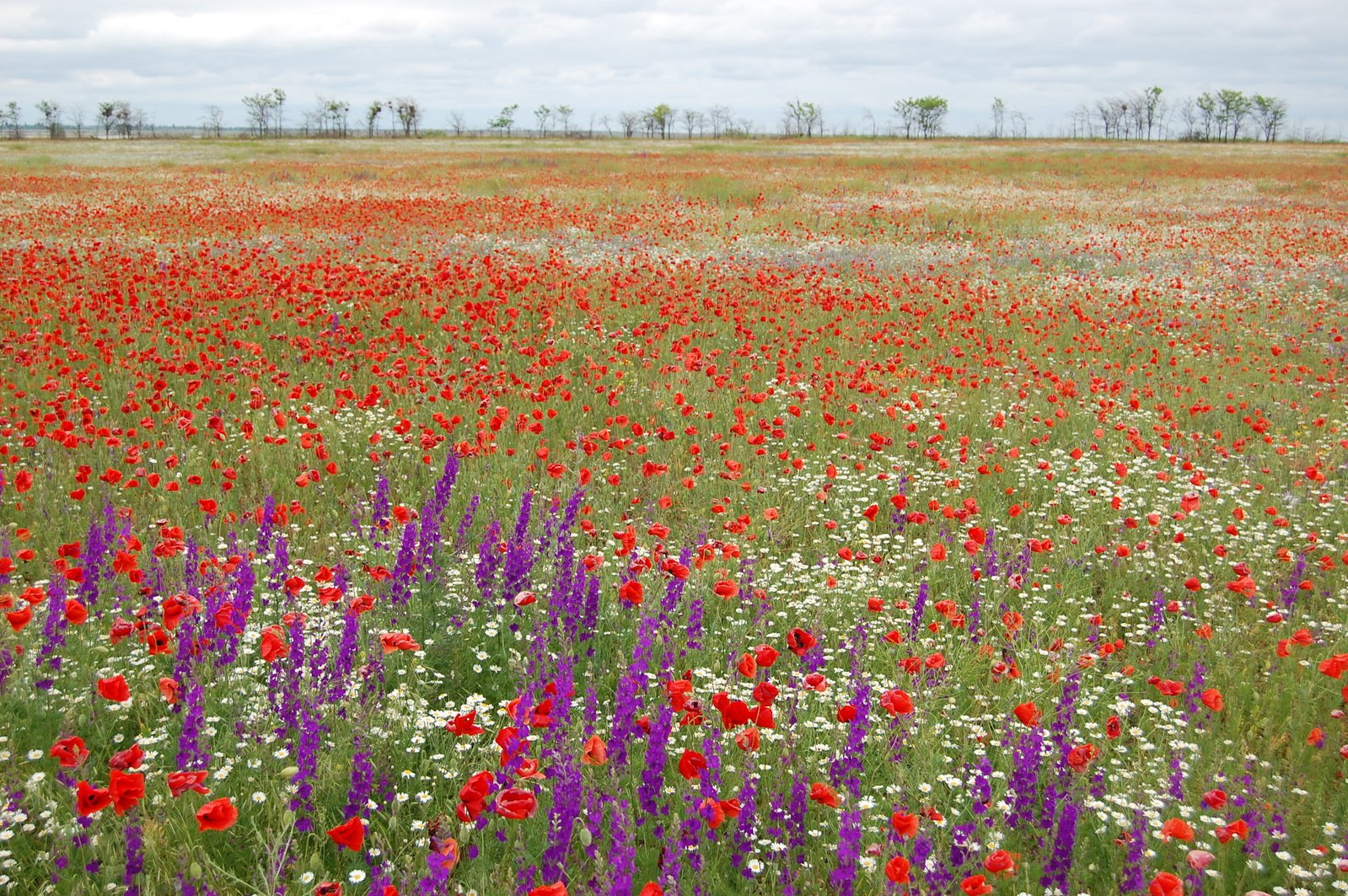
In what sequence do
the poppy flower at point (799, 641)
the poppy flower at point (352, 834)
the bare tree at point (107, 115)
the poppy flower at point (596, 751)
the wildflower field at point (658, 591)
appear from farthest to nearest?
the bare tree at point (107, 115) < the wildflower field at point (658, 591) < the poppy flower at point (799, 641) < the poppy flower at point (596, 751) < the poppy flower at point (352, 834)

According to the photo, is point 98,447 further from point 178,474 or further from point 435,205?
point 435,205

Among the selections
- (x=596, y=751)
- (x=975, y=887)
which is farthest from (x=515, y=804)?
(x=975, y=887)

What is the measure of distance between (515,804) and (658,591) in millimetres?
2587

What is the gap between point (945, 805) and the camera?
10.7 feet

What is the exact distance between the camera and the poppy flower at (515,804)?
2158 mm

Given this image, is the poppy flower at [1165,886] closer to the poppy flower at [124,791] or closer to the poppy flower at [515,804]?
the poppy flower at [515,804]

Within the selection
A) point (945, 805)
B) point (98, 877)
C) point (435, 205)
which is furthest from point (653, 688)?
point (435, 205)

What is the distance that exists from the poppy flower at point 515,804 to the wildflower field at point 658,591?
0.01 m

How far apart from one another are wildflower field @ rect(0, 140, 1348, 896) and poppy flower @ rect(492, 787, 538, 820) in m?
0.01

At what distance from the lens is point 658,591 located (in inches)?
187

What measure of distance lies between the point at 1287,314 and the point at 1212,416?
6793mm

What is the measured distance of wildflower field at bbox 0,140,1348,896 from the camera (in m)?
2.85

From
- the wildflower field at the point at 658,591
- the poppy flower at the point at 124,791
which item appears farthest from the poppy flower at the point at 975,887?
the poppy flower at the point at 124,791

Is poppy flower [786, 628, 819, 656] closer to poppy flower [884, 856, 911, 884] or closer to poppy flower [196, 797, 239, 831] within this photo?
poppy flower [884, 856, 911, 884]
